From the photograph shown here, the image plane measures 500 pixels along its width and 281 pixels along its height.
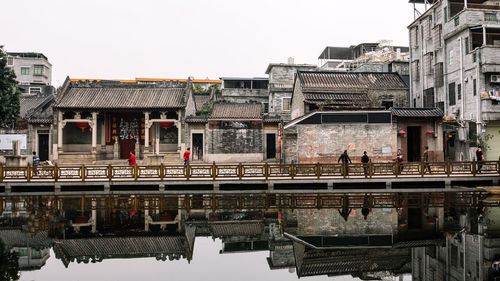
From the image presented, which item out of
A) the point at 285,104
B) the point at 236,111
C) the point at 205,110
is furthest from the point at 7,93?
the point at 285,104

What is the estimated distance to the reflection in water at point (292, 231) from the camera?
8148mm

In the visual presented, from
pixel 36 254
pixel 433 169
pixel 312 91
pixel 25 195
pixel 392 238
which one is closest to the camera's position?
pixel 36 254

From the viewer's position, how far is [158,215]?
12.8 meters

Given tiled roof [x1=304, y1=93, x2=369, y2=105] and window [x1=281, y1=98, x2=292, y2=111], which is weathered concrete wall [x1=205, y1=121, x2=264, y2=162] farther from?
window [x1=281, y1=98, x2=292, y2=111]

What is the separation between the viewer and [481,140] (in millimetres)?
21500

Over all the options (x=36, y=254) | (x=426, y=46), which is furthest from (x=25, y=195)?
(x=426, y=46)

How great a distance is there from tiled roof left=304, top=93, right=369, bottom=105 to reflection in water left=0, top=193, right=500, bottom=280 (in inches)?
464

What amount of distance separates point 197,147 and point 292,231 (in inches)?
829

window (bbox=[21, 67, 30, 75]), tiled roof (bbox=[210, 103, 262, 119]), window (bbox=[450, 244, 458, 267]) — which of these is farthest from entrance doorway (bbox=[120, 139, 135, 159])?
window (bbox=[450, 244, 458, 267])

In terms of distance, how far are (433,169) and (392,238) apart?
34.5ft

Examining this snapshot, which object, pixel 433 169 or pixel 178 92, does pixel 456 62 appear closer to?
pixel 433 169

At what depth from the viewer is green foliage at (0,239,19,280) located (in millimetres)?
7447

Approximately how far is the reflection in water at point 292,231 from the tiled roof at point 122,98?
14.8 meters

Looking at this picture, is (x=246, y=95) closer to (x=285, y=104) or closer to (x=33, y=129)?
(x=285, y=104)
